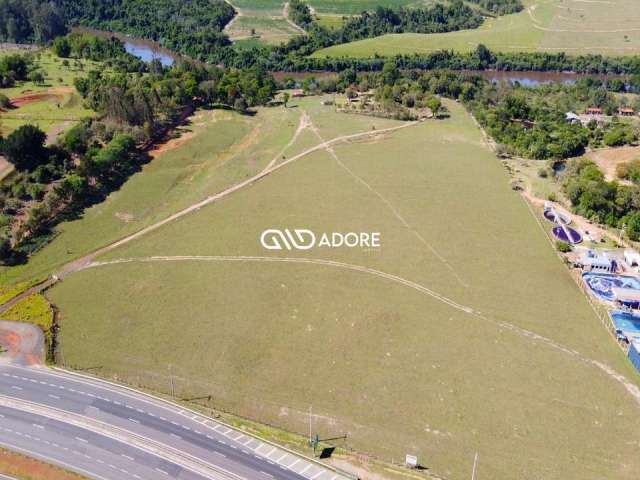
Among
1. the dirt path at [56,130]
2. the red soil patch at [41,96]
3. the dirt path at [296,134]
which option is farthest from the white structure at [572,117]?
the red soil patch at [41,96]

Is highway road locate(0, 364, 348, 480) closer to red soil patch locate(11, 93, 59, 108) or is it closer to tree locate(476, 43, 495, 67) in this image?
red soil patch locate(11, 93, 59, 108)

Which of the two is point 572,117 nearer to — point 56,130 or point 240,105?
point 240,105

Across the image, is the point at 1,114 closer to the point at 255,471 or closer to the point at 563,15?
the point at 255,471

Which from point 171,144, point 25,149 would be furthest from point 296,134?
point 25,149

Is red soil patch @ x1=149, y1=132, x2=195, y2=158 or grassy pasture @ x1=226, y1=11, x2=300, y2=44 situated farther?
grassy pasture @ x1=226, y1=11, x2=300, y2=44

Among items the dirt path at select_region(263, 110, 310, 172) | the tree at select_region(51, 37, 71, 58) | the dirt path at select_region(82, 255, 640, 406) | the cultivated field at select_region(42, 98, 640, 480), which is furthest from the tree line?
the dirt path at select_region(82, 255, 640, 406)

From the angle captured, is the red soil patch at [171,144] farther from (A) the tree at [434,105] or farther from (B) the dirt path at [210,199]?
(A) the tree at [434,105]

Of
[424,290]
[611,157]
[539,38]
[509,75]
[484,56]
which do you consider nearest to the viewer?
[424,290]
